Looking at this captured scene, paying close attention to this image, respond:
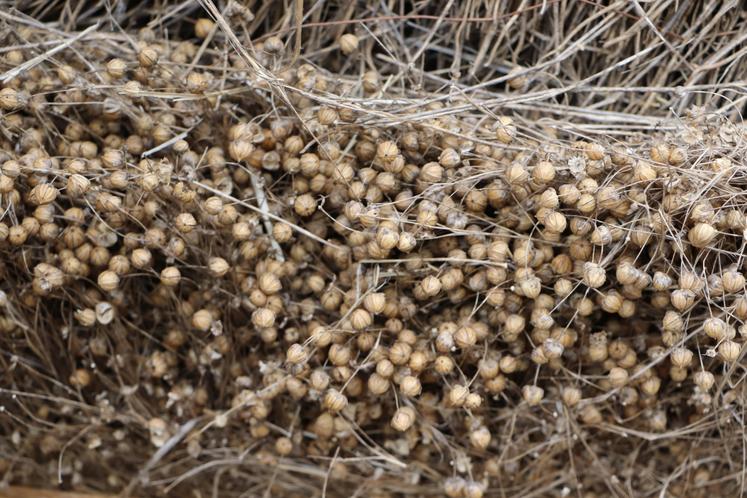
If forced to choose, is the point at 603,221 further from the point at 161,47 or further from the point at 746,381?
the point at 161,47

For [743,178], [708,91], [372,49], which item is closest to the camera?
[743,178]

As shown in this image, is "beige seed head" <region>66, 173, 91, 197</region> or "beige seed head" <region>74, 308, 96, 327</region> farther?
"beige seed head" <region>74, 308, 96, 327</region>

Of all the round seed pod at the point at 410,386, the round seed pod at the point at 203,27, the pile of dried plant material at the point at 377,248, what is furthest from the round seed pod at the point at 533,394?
the round seed pod at the point at 203,27

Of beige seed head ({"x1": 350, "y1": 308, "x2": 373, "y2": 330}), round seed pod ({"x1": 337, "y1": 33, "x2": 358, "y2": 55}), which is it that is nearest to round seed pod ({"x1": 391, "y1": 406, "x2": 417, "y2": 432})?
beige seed head ({"x1": 350, "y1": 308, "x2": 373, "y2": 330})

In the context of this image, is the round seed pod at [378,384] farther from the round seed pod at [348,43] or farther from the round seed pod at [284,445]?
the round seed pod at [348,43]

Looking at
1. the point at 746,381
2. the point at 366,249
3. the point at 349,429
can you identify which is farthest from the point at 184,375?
the point at 746,381

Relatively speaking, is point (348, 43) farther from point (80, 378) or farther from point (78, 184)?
point (80, 378)

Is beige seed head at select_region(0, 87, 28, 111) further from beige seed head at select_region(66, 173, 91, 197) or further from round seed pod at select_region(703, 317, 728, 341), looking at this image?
round seed pod at select_region(703, 317, 728, 341)
